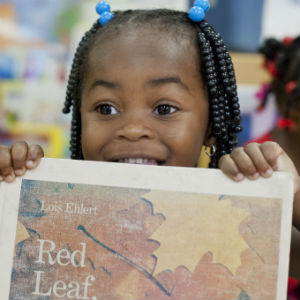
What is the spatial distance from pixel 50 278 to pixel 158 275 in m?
0.17

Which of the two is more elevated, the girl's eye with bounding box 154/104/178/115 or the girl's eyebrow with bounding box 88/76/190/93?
the girl's eyebrow with bounding box 88/76/190/93

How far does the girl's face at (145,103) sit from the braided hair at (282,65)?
1039mm

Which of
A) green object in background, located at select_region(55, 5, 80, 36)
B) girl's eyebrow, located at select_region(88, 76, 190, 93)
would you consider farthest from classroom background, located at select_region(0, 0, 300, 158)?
girl's eyebrow, located at select_region(88, 76, 190, 93)

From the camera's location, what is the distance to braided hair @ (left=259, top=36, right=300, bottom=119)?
76.4 inches

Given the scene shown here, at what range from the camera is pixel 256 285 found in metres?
0.68

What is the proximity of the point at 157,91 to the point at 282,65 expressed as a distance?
4.14 ft

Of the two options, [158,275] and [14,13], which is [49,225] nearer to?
[158,275]

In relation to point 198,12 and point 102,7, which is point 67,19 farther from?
point 198,12

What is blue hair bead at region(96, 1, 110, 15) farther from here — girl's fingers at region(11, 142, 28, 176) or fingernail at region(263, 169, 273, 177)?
fingernail at region(263, 169, 273, 177)

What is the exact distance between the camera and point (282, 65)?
2033 millimetres

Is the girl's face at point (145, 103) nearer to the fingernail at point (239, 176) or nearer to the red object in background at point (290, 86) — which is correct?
the fingernail at point (239, 176)

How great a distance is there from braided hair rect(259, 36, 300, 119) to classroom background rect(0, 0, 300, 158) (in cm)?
11

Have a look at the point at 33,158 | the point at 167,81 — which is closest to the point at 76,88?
the point at 167,81

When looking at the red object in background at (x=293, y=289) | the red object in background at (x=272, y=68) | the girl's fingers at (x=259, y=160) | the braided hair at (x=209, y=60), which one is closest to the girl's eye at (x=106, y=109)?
the braided hair at (x=209, y=60)
